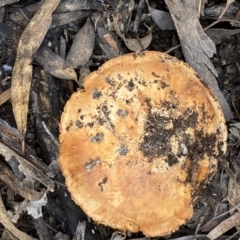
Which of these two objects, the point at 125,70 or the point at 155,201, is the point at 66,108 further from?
the point at 155,201

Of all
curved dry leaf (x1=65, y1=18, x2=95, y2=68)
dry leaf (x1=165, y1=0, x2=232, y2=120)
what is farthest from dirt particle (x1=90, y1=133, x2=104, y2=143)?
dry leaf (x1=165, y1=0, x2=232, y2=120)

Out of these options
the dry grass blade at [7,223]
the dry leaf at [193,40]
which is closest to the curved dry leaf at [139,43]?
the dry leaf at [193,40]

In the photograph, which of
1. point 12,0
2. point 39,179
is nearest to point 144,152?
point 39,179

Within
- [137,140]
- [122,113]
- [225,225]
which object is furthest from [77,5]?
[225,225]

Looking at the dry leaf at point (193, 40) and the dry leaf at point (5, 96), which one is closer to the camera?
the dry leaf at point (5, 96)

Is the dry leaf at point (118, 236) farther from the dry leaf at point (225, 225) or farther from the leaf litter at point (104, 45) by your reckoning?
the dry leaf at point (225, 225)

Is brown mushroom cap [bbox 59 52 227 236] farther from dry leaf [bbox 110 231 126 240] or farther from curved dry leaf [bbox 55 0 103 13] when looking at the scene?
curved dry leaf [bbox 55 0 103 13]
